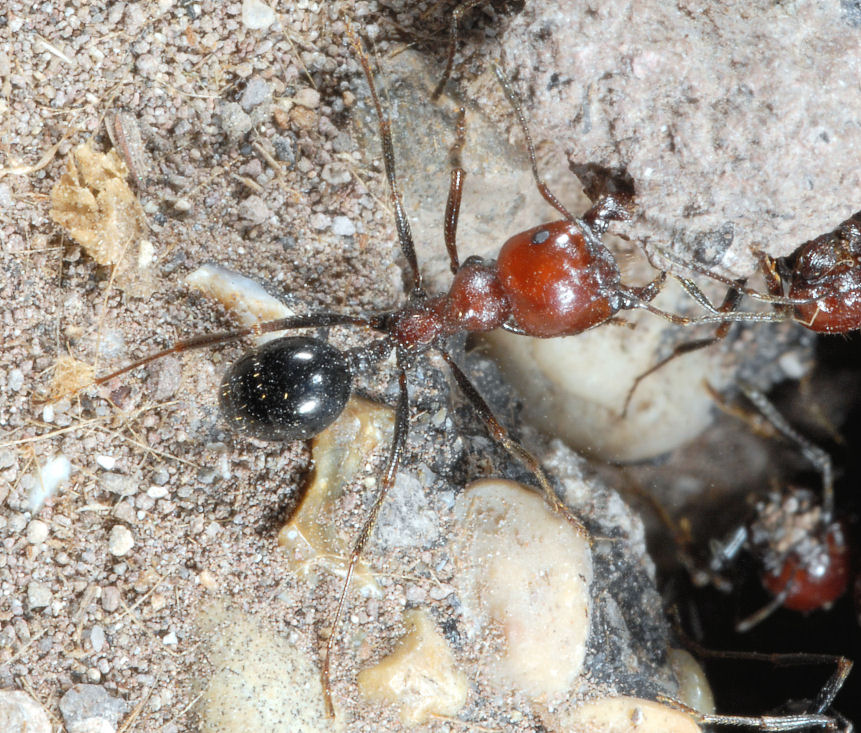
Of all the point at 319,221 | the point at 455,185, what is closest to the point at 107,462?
the point at 319,221

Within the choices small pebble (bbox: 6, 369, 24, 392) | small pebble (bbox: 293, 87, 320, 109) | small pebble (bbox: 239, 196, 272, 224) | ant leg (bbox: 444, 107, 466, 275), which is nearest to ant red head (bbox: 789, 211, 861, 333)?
ant leg (bbox: 444, 107, 466, 275)

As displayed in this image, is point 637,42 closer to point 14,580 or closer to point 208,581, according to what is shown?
point 208,581

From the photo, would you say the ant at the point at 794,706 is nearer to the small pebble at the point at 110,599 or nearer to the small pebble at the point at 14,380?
the small pebble at the point at 110,599

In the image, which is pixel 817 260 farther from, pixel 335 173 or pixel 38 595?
pixel 38 595

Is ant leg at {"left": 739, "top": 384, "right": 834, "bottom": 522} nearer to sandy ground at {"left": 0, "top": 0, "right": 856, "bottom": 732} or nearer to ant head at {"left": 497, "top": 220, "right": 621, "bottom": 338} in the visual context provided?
ant head at {"left": 497, "top": 220, "right": 621, "bottom": 338}

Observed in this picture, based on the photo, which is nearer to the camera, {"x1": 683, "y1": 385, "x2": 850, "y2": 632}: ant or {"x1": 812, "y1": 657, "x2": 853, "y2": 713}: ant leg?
{"x1": 812, "y1": 657, "x2": 853, "y2": 713}: ant leg

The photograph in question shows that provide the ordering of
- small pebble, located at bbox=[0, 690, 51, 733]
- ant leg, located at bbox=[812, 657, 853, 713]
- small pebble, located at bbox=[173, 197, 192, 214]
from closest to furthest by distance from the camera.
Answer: small pebble, located at bbox=[0, 690, 51, 733] < small pebble, located at bbox=[173, 197, 192, 214] < ant leg, located at bbox=[812, 657, 853, 713]

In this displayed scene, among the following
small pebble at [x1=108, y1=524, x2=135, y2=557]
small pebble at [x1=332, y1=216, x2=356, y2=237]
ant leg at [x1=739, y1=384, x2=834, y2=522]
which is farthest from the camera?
ant leg at [x1=739, y1=384, x2=834, y2=522]
